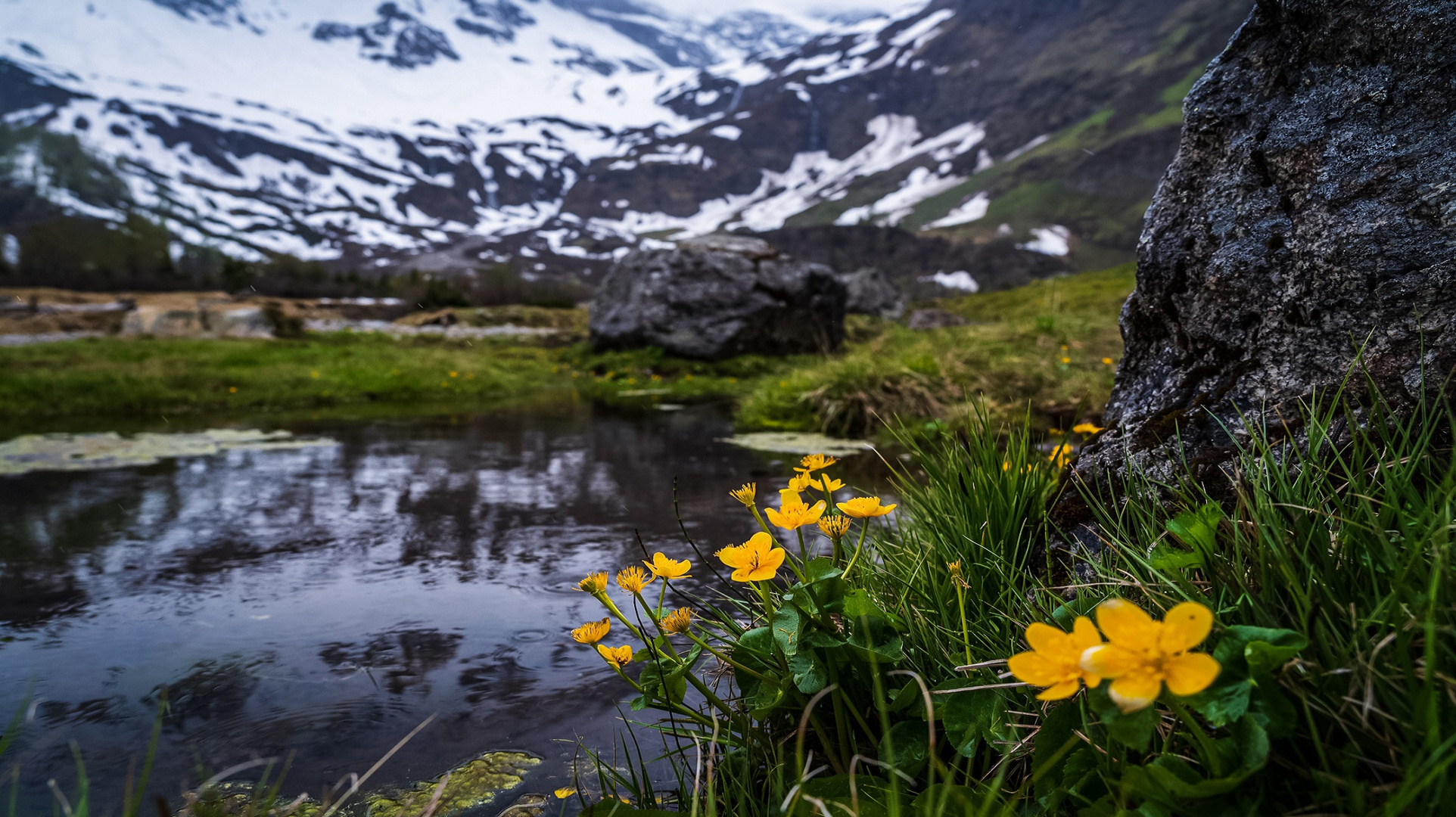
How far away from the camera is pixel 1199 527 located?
890 mm

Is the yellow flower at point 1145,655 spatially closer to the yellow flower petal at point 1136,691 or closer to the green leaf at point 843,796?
the yellow flower petal at point 1136,691

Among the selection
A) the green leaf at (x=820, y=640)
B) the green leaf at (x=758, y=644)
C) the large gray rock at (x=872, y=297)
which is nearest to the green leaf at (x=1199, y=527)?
the green leaf at (x=820, y=640)

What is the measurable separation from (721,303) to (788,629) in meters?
9.77

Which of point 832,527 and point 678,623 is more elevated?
point 832,527

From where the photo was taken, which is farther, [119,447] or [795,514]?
[119,447]

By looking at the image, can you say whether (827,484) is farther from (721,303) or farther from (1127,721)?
(721,303)

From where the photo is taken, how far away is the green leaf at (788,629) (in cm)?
100

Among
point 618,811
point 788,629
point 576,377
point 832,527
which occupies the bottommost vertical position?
point 576,377

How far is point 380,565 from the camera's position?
8.23 feet

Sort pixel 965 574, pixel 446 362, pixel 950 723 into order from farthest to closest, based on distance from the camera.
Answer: pixel 446 362 → pixel 965 574 → pixel 950 723

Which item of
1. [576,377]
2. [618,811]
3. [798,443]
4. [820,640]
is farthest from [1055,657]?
[576,377]

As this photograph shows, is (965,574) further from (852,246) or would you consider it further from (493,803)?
(852,246)

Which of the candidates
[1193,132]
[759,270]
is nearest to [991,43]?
[759,270]

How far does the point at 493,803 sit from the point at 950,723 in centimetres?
80
